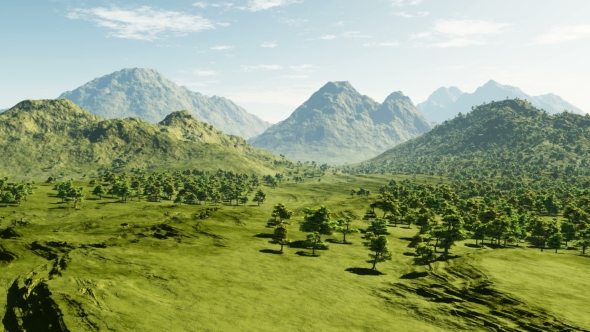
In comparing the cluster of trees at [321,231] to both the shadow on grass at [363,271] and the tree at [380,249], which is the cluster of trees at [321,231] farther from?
the shadow on grass at [363,271]

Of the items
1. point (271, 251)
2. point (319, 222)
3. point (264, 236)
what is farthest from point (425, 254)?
point (264, 236)

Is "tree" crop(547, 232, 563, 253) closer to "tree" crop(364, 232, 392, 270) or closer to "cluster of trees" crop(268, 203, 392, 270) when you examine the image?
"cluster of trees" crop(268, 203, 392, 270)

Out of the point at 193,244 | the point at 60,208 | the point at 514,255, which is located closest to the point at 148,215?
the point at 60,208

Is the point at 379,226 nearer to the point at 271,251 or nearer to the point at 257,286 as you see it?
the point at 271,251

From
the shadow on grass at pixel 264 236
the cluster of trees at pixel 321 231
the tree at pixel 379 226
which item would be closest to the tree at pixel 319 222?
the cluster of trees at pixel 321 231

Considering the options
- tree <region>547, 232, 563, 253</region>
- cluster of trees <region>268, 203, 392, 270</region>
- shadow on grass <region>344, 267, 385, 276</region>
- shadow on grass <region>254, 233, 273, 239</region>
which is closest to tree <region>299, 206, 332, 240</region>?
cluster of trees <region>268, 203, 392, 270</region>

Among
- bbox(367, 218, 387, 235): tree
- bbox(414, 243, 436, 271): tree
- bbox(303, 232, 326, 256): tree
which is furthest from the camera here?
bbox(367, 218, 387, 235): tree
